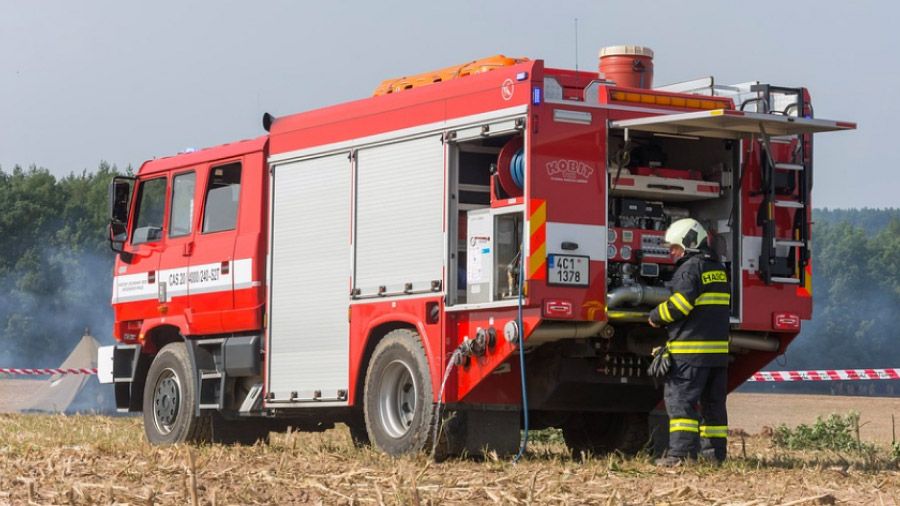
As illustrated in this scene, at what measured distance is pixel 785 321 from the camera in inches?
490

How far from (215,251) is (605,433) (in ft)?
13.0

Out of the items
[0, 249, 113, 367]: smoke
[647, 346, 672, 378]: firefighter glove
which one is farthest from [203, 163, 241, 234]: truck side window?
[0, 249, 113, 367]: smoke

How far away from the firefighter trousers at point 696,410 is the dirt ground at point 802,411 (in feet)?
32.2

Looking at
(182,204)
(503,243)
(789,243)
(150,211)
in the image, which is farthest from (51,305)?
(789,243)

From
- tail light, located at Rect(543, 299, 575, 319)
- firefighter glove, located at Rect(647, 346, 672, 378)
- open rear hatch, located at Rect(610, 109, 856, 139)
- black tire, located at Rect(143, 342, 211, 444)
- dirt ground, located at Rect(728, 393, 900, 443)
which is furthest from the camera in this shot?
dirt ground, located at Rect(728, 393, 900, 443)

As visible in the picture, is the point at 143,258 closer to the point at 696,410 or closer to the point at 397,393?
the point at 397,393

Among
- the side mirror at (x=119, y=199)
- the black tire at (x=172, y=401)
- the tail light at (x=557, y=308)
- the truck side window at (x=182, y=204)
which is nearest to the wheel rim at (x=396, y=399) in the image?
the tail light at (x=557, y=308)

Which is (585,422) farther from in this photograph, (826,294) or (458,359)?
(826,294)

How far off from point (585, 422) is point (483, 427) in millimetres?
1936

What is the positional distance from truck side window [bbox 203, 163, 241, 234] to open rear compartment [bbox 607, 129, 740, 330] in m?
4.20

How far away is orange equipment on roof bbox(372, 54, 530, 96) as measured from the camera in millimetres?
12578

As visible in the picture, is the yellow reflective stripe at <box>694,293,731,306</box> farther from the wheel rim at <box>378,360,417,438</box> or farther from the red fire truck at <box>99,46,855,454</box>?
the wheel rim at <box>378,360,417,438</box>

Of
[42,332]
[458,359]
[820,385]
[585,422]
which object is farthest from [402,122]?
[820,385]

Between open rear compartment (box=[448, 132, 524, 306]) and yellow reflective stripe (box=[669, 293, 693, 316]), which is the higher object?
open rear compartment (box=[448, 132, 524, 306])
